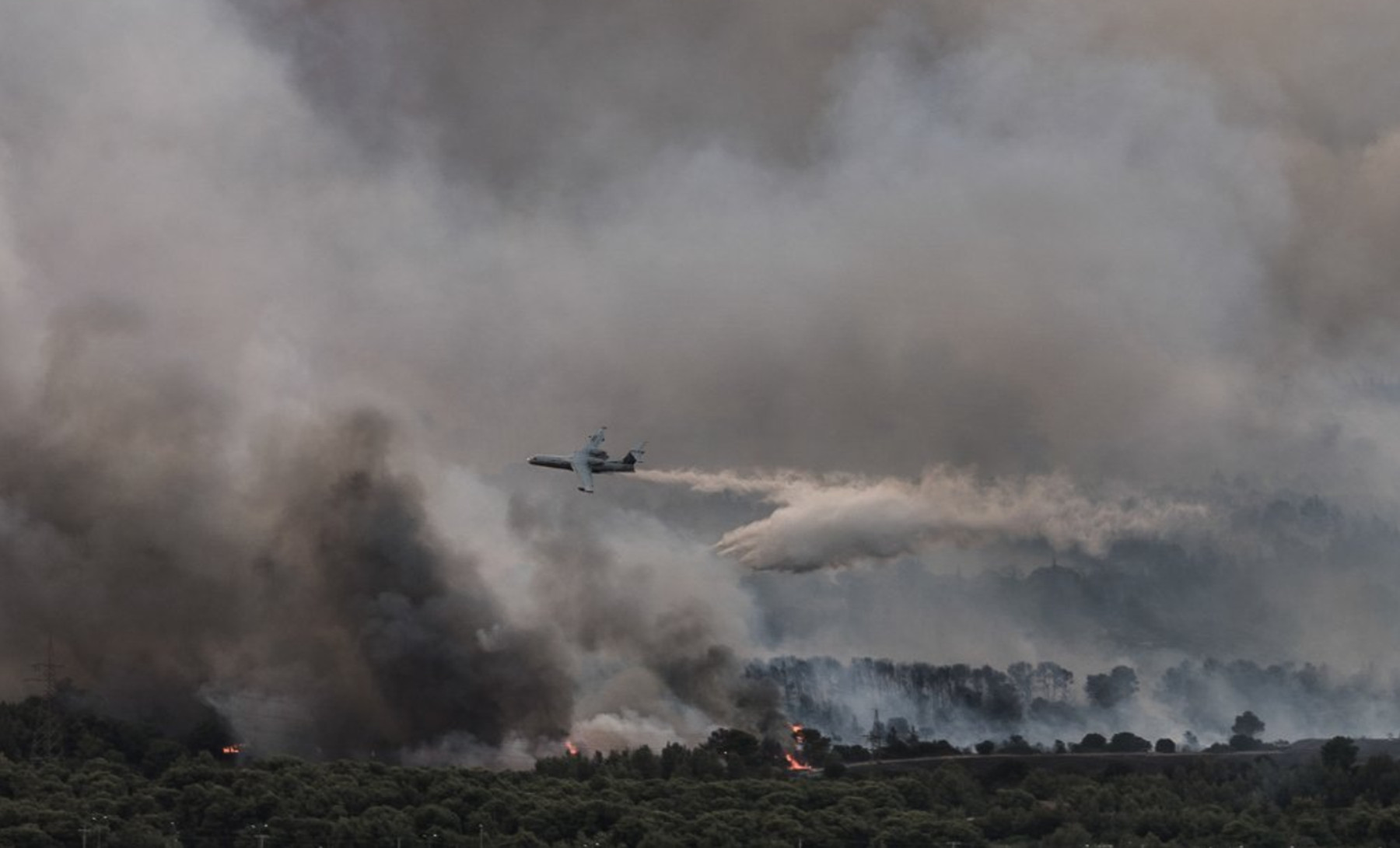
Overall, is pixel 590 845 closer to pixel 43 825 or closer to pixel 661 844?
pixel 661 844

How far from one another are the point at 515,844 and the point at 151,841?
2723 centimetres

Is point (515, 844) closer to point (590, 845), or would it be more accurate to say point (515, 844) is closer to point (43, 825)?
point (590, 845)

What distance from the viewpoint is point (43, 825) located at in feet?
652

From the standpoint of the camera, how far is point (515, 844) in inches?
7815

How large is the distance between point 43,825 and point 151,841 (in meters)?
8.88

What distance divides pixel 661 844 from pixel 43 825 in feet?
154

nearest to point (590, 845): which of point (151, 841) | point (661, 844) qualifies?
point (661, 844)

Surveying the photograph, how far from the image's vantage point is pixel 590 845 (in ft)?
650

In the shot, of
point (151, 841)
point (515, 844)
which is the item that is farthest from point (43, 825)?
point (515, 844)

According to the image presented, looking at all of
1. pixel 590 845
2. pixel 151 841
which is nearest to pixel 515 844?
pixel 590 845

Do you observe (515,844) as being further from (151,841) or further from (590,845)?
(151,841)

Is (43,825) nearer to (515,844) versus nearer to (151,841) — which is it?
(151,841)

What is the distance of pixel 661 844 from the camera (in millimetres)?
197000

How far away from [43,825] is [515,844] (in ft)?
117
